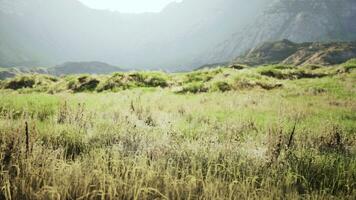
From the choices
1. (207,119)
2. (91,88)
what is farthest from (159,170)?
(91,88)

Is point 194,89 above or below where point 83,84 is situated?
below

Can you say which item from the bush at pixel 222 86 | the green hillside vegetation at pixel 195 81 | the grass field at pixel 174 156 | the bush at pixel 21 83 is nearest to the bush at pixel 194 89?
the green hillside vegetation at pixel 195 81

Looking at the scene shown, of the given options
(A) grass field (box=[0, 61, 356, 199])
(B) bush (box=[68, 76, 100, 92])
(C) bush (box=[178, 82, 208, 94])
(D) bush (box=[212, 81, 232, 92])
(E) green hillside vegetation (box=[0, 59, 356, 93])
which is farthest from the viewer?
(B) bush (box=[68, 76, 100, 92])

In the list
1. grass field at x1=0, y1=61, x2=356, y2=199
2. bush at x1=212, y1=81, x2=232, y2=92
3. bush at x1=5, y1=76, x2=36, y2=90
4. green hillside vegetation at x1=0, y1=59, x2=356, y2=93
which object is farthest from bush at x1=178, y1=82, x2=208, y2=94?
bush at x1=5, y1=76, x2=36, y2=90

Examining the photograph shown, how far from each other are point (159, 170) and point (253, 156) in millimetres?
2191

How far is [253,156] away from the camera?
7719 mm

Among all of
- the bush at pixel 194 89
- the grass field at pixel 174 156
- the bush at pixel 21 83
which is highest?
the bush at pixel 21 83

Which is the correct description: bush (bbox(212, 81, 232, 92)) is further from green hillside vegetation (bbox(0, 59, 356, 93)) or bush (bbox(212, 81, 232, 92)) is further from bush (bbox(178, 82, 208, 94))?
bush (bbox(178, 82, 208, 94))

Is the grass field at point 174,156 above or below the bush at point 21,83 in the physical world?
below

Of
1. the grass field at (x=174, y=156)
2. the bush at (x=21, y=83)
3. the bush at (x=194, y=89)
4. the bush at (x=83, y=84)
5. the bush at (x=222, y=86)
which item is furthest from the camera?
the bush at (x=21, y=83)

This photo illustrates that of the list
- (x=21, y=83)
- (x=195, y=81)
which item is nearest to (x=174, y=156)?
(x=195, y=81)

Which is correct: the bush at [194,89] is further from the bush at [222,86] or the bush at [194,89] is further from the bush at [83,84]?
the bush at [83,84]

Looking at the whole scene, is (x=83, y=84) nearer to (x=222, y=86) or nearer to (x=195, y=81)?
(x=195, y=81)

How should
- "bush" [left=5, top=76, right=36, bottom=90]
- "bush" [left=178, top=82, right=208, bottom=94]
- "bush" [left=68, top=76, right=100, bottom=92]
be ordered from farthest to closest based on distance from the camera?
"bush" [left=5, top=76, right=36, bottom=90] < "bush" [left=68, top=76, right=100, bottom=92] < "bush" [left=178, top=82, right=208, bottom=94]
